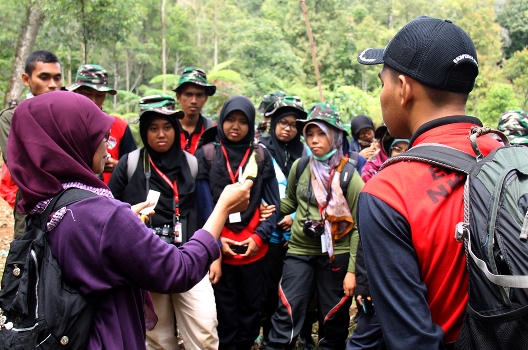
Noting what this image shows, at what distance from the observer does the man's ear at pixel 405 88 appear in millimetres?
1465

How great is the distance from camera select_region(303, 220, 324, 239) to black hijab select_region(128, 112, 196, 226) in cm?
95

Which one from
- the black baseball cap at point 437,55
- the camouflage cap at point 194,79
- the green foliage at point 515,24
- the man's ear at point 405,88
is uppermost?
the green foliage at point 515,24

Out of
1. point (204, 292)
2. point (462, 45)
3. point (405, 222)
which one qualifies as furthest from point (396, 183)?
point (204, 292)

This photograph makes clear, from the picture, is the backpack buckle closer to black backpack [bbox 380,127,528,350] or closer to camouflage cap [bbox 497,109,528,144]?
black backpack [bbox 380,127,528,350]

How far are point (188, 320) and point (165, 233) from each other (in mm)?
663

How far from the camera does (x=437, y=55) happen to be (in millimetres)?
1386

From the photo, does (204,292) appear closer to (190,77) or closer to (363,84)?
(190,77)

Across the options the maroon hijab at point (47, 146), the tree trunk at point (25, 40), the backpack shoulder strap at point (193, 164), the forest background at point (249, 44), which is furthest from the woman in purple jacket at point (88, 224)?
the tree trunk at point (25, 40)

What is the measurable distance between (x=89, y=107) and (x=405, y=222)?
1.31 meters

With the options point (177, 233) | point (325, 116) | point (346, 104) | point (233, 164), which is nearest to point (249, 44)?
point (346, 104)

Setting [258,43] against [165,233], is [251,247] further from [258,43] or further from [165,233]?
[258,43]

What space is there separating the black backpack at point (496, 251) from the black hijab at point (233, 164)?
2591 millimetres

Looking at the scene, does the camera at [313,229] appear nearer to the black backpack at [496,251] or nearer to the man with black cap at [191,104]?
the man with black cap at [191,104]

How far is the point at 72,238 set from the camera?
5.36 ft
